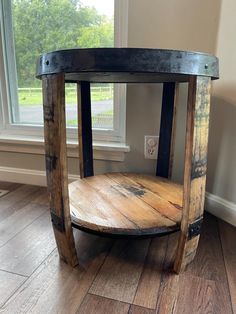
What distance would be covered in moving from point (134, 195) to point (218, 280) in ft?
1.28

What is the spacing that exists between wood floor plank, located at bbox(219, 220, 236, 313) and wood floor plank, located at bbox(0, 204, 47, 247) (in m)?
0.78

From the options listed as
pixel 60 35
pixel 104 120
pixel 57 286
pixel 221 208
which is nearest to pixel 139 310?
pixel 57 286

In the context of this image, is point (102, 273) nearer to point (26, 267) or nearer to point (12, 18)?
point (26, 267)

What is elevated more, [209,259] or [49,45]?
[49,45]

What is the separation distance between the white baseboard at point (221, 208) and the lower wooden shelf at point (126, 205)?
0.77 ft

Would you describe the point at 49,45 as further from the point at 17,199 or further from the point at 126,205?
the point at 126,205

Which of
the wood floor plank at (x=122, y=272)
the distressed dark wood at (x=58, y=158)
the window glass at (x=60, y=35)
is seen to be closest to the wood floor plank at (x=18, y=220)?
the distressed dark wood at (x=58, y=158)

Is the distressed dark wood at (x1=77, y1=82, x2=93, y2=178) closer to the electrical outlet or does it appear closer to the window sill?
the window sill

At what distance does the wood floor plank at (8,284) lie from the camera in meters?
0.67

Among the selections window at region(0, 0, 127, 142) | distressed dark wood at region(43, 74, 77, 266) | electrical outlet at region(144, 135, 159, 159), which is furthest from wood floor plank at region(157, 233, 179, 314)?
window at region(0, 0, 127, 142)

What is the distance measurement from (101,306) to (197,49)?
103 centimetres

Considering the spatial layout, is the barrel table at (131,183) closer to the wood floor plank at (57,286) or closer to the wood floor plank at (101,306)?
the wood floor plank at (57,286)

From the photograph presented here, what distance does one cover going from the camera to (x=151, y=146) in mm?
1206

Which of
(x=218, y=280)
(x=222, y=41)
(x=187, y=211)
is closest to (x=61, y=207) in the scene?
(x=187, y=211)
